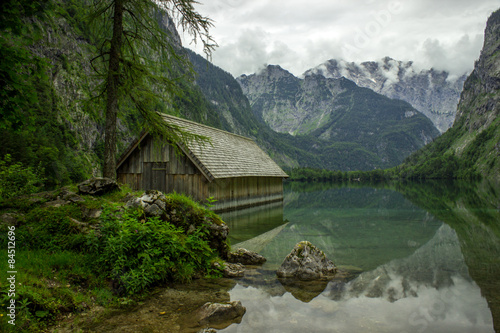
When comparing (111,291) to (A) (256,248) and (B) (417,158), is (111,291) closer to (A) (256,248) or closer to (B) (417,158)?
(A) (256,248)

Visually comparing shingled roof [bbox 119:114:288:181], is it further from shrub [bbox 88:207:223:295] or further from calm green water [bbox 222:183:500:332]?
shrub [bbox 88:207:223:295]

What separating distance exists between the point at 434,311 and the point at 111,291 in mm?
6107

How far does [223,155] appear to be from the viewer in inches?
870

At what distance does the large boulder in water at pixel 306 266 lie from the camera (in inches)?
307

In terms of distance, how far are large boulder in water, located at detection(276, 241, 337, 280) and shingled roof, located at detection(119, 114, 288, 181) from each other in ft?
26.7

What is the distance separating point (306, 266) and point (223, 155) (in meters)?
15.0

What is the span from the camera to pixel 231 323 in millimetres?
5117

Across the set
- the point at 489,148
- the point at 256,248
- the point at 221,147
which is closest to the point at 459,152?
the point at 489,148

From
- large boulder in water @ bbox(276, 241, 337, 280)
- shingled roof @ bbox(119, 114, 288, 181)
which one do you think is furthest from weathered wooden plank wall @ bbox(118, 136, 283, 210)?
large boulder in water @ bbox(276, 241, 337, 280)

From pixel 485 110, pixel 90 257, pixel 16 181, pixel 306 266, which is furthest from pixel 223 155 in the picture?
pixel 485 110

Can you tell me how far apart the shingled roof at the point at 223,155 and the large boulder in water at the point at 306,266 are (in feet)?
26.7

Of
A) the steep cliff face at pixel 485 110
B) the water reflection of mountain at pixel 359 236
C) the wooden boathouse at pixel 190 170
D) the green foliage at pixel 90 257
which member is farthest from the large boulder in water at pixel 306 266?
the steep cliff face at pixel 485 110

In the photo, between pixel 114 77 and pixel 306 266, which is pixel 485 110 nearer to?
pixel 306 266

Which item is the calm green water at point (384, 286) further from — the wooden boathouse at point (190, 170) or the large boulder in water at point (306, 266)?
the wooden boathouse at point (190, 170)
